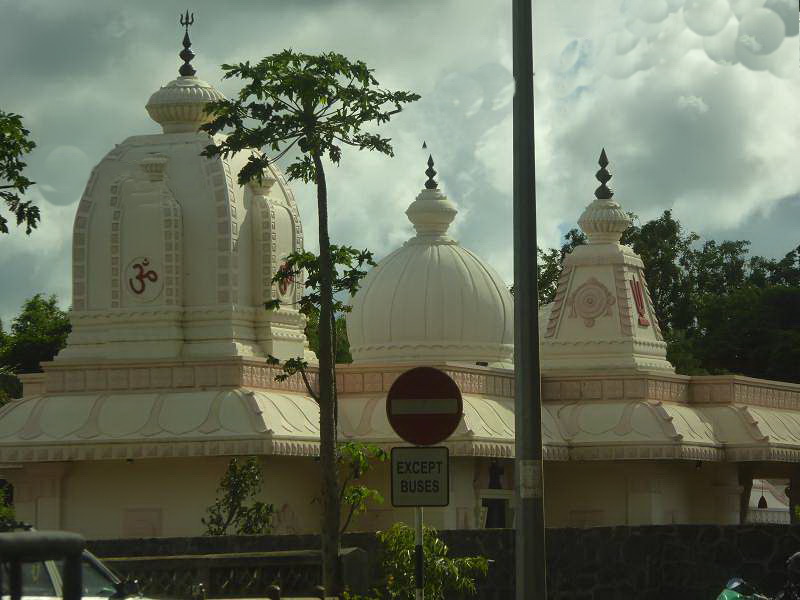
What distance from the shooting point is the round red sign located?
1356cm

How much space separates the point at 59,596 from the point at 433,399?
3.25m

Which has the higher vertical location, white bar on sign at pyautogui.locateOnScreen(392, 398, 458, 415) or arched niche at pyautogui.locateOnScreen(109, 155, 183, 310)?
arched niche at pyautogui.locateOnScreen(109, 155, 183, 310)

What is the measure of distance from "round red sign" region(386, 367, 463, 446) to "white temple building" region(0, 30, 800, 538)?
14.3 m

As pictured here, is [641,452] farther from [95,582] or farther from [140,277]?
[95,582]

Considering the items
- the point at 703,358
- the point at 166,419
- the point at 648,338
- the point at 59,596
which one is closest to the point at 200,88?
the point at 166,419

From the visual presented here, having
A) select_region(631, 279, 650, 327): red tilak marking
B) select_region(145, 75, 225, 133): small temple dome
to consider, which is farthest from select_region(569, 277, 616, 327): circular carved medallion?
select_region(145, 75, 225, 133): small temple dome

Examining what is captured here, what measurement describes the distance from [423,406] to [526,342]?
0.93 meters

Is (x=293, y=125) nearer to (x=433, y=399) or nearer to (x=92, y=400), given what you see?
Answer: (x=433, y=399)

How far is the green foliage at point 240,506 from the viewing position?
26.6m

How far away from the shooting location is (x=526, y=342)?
543 inches

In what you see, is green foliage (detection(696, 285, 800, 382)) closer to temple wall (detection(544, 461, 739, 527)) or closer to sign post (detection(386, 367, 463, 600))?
temple wall (detection(544, 461, 739, 527))

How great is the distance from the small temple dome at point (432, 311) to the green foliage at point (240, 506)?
6.87m

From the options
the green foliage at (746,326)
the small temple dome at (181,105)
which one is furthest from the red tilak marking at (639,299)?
the green foliage at (746,326)

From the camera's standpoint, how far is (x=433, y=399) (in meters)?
13.6
